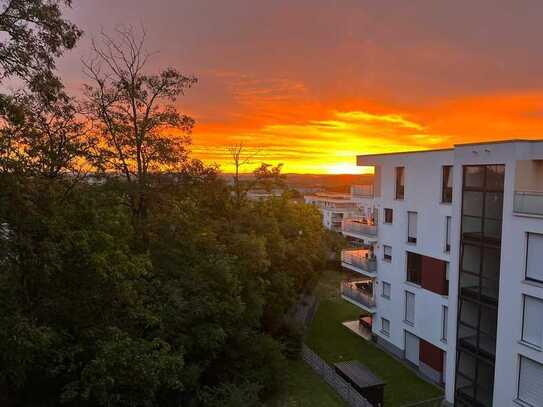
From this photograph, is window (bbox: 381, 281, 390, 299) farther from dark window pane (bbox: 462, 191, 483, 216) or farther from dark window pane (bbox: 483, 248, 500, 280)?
dark window pane (bbox: 462, 191, 483, 216)

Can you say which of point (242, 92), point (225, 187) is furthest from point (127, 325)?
point (242, 92)

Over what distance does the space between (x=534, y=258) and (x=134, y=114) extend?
50.2ft

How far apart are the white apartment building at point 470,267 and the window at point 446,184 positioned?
46 mm

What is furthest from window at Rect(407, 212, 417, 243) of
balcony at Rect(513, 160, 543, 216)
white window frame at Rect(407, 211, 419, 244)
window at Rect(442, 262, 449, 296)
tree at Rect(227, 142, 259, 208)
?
→ tree at Rect(227, 142, 259, 208)

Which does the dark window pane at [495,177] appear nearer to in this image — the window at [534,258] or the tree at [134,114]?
the window at [534,258]

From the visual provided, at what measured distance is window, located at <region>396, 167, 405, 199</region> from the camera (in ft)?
76.2

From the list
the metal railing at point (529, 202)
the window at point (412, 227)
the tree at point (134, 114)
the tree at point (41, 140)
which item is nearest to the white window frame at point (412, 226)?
the window at point (412, 227)

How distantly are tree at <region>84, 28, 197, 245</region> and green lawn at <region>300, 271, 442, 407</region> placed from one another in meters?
14.3

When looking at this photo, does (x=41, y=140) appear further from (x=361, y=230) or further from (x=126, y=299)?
(x=361, y=230)

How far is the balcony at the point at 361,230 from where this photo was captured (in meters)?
25.7

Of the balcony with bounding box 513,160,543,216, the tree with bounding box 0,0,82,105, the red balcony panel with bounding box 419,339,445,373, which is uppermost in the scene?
the tree with bounding box 0,0,82,105

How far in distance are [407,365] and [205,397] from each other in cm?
1334

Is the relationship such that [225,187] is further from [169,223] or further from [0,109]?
[0,109]

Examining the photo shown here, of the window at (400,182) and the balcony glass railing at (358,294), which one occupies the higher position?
the window at (400,182)
